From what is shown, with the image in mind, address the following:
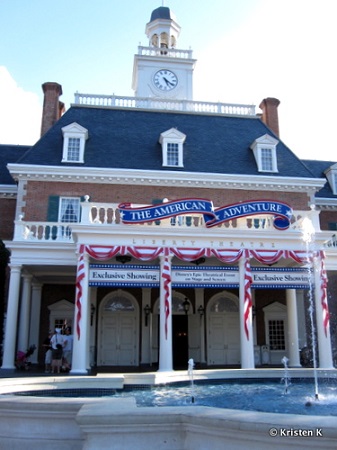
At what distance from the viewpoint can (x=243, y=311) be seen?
16938 mm

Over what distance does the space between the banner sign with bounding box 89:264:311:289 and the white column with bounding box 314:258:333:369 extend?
0.41 m

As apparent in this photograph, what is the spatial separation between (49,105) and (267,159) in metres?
13.2

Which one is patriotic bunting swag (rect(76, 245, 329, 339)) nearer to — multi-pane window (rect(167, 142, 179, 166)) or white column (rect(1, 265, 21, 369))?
white column (rect(1, 265, 21, 369))

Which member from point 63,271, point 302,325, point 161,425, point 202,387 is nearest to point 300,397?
point 202,387

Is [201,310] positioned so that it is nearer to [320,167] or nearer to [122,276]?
[122,276]

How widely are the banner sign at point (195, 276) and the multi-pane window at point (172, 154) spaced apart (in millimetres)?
8763

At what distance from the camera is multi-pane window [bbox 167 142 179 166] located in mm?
24547

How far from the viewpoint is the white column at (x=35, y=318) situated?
21.9 meters

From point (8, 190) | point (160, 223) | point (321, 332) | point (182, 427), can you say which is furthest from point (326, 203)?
point (182, 427)

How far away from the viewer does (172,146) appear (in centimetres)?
2500

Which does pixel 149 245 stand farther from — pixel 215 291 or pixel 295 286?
pixel 215 291

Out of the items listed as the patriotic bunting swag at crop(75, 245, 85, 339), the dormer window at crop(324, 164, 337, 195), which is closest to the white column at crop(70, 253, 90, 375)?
the patriotic bunting swag at crop(75, 245, 85, 339)

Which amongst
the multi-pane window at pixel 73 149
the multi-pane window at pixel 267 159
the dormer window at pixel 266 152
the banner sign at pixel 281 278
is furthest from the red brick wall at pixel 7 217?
the banner sign at pixel 281 278

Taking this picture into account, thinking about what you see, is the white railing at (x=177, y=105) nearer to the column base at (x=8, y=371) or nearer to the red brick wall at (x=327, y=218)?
the red brick wall at (x=327, y=218)
